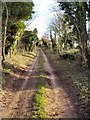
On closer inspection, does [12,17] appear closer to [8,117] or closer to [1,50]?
[1,50]

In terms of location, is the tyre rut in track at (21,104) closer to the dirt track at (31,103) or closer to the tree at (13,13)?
the dirt track at (31,103)

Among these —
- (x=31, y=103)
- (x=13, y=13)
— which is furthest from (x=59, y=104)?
(x=13, y=13)

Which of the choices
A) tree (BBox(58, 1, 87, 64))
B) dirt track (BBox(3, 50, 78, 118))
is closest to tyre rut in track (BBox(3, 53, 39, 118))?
dirt track (BBox(3, 50, 78, 118))

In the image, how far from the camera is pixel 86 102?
15578 millimetres

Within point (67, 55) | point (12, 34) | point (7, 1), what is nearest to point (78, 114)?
point (7, 1)

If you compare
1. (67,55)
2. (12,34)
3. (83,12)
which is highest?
(83,12)

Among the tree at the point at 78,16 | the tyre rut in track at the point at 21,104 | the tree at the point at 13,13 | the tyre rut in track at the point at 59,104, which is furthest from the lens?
the tree at the point at 78,16

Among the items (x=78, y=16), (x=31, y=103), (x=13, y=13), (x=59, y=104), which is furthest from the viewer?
(x=78, y=16)

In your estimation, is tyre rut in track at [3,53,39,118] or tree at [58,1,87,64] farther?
tree at [58,1,87,64]

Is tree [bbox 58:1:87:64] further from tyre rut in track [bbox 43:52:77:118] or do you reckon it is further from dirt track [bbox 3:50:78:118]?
tyre rut in track [bbox 43:52:77:118]

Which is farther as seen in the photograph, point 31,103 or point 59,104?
point 59,104

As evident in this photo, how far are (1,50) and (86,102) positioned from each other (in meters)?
15.6

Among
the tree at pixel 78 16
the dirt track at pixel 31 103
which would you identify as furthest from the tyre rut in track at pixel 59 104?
the tree at pixel 78 16

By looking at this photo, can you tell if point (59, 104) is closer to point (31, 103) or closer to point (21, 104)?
point (31, 103)
